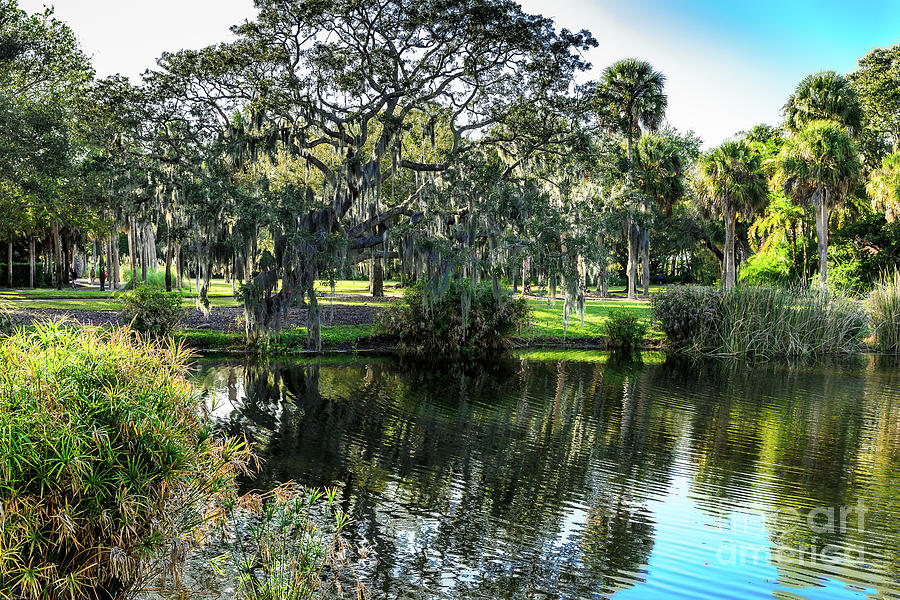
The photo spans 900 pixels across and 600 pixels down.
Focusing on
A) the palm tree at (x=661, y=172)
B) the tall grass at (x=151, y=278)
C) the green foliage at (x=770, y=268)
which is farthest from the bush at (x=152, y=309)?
the green foliage at (x=770, y=268)

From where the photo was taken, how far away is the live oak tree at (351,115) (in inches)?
819

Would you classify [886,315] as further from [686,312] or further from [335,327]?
[335,327]

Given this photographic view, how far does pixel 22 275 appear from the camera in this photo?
48.2 metres

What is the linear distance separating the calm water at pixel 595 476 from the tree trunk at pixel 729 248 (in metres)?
19.5

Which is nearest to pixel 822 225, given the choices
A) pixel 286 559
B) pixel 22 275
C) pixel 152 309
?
pixel 152 309

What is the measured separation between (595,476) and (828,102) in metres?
35.9

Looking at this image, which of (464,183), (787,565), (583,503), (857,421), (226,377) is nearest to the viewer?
(787,565)

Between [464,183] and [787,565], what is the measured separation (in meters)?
15.8

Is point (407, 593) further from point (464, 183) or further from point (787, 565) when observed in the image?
point (464, 183)

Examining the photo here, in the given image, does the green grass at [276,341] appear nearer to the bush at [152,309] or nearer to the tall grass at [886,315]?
the bush at [152,309]

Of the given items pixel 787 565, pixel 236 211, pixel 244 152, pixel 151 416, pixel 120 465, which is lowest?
pixel 787 565

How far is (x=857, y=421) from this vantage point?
1488 cm

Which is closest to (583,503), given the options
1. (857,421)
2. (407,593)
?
(407,593)

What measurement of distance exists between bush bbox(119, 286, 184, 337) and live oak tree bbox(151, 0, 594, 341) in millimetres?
2594
